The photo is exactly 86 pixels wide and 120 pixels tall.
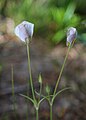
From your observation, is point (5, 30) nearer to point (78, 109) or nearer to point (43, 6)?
point (43, 6)

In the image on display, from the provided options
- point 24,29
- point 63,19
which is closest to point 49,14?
point 63,19

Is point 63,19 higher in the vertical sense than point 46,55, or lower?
higher

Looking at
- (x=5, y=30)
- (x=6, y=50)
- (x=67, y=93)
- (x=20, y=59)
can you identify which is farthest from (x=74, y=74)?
(x=5, y=30)

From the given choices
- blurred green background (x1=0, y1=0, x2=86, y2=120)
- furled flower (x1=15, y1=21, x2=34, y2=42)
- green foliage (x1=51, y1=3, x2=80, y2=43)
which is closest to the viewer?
furled flower (x1=15, y1=21, x2=34, y2=42)

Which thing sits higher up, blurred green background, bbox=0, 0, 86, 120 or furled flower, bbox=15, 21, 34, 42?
furled flower, bbox=15, 21, 34, 42

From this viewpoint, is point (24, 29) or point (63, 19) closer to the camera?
point (24, 29)

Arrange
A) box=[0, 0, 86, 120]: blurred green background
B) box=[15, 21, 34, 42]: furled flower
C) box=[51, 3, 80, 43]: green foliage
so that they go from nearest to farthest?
1. box=[15, 21, 34, 42]: furled flower
2. box=[0, 0, 86, 120]: blurred green background
3. box=[51, 3, 80, 43]: green foliage

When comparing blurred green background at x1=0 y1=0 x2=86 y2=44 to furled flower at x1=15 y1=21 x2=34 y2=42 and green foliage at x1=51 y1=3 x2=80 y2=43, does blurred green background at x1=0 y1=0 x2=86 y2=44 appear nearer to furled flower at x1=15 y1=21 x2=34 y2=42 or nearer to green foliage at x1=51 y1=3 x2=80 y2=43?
green foliage at x1=51 y1=3 x2=80 y2=43

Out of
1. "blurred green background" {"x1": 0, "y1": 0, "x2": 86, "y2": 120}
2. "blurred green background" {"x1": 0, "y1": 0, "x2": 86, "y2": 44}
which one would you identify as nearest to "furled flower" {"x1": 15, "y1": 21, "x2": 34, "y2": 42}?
"blurred green background" {"x1": 0, "y1": 0, "x2": 86, "y2": 120}

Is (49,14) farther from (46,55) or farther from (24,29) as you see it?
(24,29)
